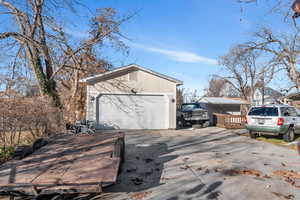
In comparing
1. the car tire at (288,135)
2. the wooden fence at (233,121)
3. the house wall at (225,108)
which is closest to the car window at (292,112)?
the car tire at (288,135)

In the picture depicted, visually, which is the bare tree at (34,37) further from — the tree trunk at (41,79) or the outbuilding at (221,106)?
the outbuilding at (221,106)

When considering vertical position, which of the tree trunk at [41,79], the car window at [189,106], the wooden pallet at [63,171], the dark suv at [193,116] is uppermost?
the tree trunk at [41,79]

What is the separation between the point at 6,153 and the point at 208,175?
5.46 metres

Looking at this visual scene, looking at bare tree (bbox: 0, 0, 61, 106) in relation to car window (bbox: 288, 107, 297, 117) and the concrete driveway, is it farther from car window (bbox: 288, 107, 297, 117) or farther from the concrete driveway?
car window (bbox: 288, 107, 297, 117)

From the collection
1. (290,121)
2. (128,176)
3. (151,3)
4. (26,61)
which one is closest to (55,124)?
(26,61)

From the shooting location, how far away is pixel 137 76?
1237 cm

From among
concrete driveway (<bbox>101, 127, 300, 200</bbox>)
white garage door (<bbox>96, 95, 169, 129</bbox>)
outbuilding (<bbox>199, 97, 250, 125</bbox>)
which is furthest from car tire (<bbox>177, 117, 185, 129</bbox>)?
concrete driveway (<bbox>101, 127, 300, 200</bbox>)

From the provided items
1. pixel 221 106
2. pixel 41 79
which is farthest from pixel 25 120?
pixel 221 106

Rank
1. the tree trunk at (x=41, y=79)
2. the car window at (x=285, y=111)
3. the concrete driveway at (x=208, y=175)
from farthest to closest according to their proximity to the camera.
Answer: the tree trunk at (x=41, y=79) → the car window at (x=285, y=111) → the concrete driveway at (x=208, y=175)

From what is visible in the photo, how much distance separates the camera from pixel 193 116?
45.0 ft

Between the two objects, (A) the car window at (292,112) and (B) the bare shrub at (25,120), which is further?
(A) the car window at (292,112)

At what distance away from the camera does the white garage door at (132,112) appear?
1199cm

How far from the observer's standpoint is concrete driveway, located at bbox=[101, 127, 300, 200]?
338 centimetres

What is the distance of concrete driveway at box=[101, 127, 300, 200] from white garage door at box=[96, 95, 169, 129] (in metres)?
5.61
